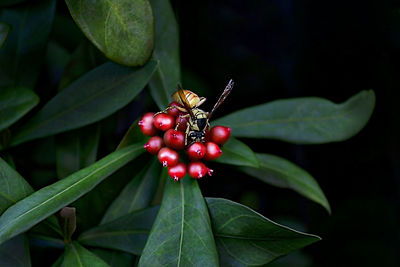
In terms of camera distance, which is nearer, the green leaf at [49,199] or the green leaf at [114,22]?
the green leaf at [49,199]

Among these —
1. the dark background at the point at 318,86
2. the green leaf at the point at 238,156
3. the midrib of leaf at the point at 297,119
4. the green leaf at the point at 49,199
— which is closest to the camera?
the green leaf at the point at 49,199

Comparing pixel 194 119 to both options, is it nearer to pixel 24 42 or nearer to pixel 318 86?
pixel 24 42

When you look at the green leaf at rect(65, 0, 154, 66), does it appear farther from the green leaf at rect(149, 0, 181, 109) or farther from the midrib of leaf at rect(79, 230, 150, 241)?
the midrib of leaf at rect(79, 230, 150, 241)

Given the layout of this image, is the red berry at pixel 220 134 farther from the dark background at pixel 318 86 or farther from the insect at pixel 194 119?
→ the dark background at pixel 318 86

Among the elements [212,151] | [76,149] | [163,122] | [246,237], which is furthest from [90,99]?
[246,237]

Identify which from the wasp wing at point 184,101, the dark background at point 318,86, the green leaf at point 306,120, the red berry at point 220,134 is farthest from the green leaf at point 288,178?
the dark background at point 318,86

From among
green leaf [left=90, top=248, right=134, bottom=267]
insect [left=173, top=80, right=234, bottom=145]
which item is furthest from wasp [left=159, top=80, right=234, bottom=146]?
green leaf [left=90, top=248, right=134, bottom=267]
